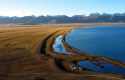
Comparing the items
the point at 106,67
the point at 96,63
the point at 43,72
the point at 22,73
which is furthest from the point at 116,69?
the point at 22,73

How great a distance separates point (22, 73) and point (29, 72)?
2.50ft

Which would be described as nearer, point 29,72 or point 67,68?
point 29,72

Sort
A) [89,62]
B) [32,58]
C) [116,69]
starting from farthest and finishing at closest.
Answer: [32,58] < [89,62] < [116,69]

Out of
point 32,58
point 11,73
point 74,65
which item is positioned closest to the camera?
point 11,73

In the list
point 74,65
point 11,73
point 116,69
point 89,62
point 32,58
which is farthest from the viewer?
point 32,58

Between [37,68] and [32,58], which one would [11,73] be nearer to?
[37,68]

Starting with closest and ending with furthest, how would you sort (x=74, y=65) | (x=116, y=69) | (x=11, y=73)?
(x=11, y=73)
(x=116, y=69)
(x=74, y=65)

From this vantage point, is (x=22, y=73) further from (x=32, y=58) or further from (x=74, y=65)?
Answer: (x=32, y=58)

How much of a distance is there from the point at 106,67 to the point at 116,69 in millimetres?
2133

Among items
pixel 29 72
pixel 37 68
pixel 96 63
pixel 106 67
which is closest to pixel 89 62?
pixel 96 63

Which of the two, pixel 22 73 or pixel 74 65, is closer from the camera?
pixel 22 73

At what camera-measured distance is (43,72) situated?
33.2 metres

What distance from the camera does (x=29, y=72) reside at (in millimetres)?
32750

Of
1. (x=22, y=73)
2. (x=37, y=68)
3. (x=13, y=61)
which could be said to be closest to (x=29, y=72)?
(x=22, y=73)
